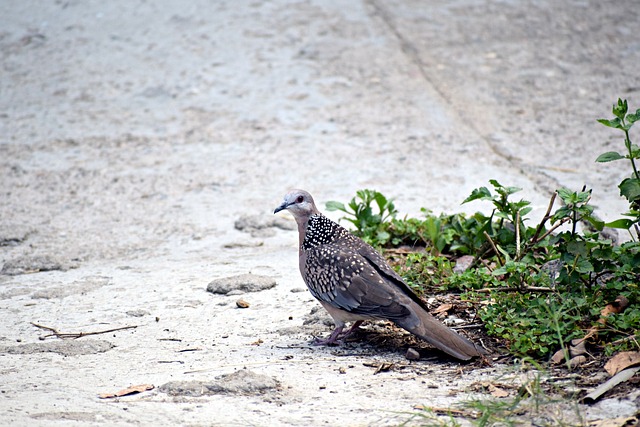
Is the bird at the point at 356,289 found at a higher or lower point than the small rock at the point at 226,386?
higher

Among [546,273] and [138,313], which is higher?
[546,273]

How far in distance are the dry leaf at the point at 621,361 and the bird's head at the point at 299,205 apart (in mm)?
1990

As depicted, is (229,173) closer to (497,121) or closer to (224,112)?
(224,112)

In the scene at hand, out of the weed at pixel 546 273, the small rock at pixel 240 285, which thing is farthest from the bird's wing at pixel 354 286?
the small rock at pixel 240 285

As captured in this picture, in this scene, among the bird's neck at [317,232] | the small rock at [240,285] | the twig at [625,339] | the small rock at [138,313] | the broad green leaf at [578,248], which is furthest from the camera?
the small rock at [240,285]

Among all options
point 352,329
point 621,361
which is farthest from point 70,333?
point 621,361

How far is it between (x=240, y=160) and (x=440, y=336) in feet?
12.8

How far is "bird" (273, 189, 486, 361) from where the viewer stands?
13.4 ft

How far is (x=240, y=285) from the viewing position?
5.28 meters

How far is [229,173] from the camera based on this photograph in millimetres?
7363

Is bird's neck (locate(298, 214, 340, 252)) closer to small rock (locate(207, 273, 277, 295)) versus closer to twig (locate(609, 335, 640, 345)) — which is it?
small rock (locate(207, 273, 277, 295))

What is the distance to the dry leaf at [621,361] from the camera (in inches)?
144

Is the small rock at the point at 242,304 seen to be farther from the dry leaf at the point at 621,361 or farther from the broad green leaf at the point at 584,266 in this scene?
the dry leaf at the point at 621,361

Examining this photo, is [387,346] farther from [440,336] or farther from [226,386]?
[226,386]
